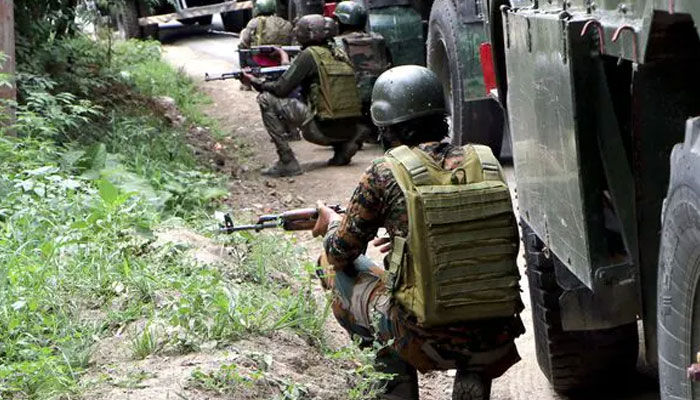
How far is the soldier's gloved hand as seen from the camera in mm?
5043

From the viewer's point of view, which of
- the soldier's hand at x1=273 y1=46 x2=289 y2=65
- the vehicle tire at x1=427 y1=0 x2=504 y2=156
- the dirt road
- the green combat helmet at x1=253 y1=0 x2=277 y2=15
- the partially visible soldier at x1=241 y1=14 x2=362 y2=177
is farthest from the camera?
the green combat helmet at x1=253 y1=0 x2=277 y2=15

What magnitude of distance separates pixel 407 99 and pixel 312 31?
6285mm

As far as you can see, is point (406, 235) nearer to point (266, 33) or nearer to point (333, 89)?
point (333, 89)

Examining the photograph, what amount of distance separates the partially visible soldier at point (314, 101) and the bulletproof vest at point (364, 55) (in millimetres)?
248

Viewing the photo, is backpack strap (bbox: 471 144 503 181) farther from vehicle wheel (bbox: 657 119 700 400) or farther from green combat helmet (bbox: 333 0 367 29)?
green combat helmet (bbox: 333 0 367 29)

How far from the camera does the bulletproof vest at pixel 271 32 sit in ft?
43.1

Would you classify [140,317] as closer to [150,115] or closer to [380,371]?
→ [380,371]

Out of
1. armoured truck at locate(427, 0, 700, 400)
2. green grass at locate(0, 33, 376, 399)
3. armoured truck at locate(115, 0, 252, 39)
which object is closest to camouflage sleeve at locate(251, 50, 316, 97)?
green grass at locate(0, 33, 376, 399)

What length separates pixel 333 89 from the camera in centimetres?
1078

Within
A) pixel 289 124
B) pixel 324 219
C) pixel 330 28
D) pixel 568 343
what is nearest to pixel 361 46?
pixel 330 28

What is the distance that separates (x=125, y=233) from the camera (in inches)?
239

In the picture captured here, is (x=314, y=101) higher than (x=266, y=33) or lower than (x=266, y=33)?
lower

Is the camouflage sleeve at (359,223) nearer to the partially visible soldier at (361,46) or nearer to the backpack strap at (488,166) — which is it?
the backpack strap at (488,166)

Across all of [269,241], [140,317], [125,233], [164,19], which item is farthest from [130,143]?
[164,19]
